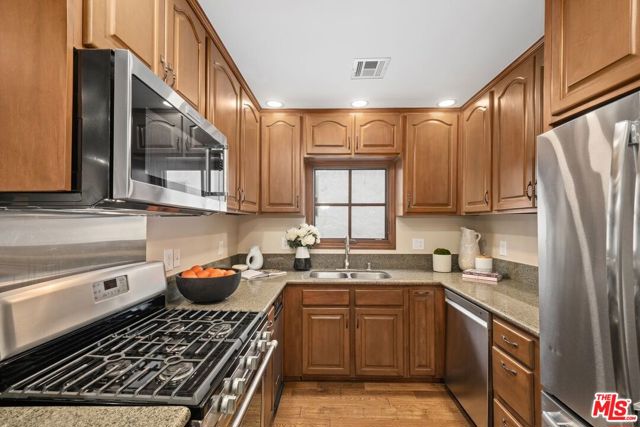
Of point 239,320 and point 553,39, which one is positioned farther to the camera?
point 239,320

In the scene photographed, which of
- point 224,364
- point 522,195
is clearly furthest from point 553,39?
point 224,364

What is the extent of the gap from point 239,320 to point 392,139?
6.79 feet

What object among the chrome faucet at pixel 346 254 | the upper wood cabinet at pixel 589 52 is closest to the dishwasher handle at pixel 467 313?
the chrome faucet at pixel 346 254

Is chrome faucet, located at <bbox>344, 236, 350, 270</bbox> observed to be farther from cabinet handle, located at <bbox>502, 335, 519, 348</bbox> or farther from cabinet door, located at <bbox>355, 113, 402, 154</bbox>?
cabinet handle, located at <bbox>502, 335, 519, 348</bbox>

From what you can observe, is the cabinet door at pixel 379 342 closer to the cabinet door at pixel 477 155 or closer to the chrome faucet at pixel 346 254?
the chrome faucet at pixel 346 254

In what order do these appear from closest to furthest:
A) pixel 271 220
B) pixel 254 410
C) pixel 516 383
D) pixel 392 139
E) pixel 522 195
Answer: pixel 254 410 < pixel 516 383 < pixel 522 195 < pixel 392 139 < pixel 271 220

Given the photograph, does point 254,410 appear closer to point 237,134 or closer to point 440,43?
point 237,134

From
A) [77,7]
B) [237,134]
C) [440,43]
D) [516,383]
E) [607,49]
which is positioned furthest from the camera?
[237,134]

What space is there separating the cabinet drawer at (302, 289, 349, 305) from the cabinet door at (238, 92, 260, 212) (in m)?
0.81

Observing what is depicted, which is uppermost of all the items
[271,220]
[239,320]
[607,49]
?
[607,49]

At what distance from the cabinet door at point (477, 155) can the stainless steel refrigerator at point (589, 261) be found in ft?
4.01

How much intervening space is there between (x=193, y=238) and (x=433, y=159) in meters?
2.06

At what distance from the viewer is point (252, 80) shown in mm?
2314

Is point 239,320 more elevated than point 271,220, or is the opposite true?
point 271,220
